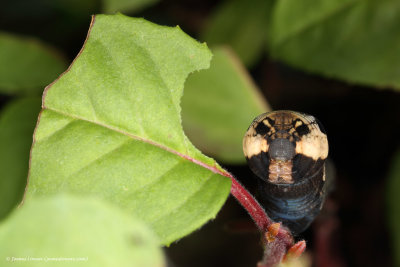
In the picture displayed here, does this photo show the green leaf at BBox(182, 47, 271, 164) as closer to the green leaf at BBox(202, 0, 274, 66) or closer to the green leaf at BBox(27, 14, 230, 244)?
the green leaf at BBox(202, 0, 274, 66)

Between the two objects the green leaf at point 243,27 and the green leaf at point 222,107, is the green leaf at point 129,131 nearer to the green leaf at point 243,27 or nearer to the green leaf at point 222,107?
the green leaf at point 222,107

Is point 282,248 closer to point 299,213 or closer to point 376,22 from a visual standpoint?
point 299,213

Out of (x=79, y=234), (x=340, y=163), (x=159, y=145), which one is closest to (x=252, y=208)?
(x=159, y=145)

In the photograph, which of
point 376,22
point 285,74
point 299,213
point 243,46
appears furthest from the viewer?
point 285,74

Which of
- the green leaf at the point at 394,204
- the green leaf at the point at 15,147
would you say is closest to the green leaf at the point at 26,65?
the green leaf at the point at 15,147

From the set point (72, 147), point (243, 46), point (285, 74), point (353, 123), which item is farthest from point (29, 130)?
point (353, 123)

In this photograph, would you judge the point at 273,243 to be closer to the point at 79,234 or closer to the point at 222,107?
the point at 79,234

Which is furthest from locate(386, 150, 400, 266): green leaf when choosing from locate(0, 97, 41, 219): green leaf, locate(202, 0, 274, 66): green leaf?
locate(0, 97, 41, 219): green leaf

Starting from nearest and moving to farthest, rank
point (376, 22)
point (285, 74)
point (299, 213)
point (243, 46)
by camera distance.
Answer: point (299, 213) → point (376, 22) → point (243, 46) → point (285, 74)
